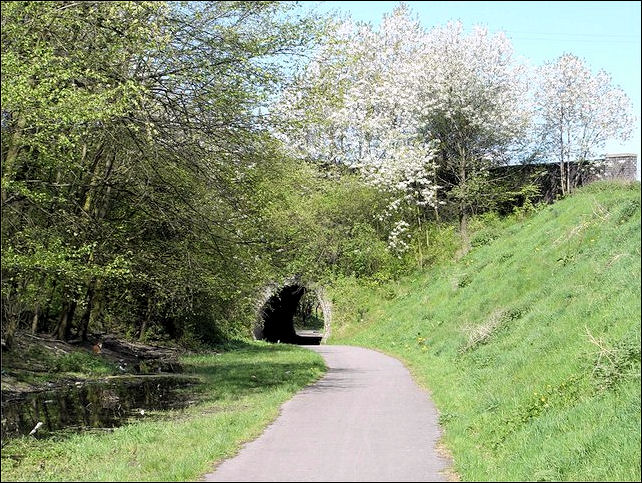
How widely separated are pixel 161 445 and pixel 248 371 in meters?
10.9

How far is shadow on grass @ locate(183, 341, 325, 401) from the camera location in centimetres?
1647

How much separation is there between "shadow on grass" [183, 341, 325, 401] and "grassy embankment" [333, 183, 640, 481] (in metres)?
3.34

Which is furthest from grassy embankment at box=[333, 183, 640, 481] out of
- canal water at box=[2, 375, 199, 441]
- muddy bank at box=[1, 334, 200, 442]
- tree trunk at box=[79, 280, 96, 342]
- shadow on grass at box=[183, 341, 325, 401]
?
tree trunk at box=[79, 280, 96, 342]

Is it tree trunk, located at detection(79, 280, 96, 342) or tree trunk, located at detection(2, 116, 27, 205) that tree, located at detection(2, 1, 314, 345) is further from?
tree trunk, located at detection(79, 280, 96, 342)

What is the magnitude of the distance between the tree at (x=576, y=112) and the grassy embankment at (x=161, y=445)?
26789 millimetres

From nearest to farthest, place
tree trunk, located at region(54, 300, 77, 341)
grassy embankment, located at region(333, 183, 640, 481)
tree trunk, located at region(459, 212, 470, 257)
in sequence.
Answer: grassy embankment, located at region(333, 183, 640, 481) < tree trunk, located at region(54, 300, 77, 341) < tree trunk, located at region(459, 212, 470, 257)

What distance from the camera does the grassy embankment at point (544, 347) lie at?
7629 millimetres

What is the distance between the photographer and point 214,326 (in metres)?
32.1

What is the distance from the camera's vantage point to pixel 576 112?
37.6 m

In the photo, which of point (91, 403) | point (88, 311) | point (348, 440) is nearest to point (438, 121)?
point (88, 311)

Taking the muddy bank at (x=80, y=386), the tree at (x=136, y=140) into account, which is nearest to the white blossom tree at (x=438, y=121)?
the muddy bank at (x=80, y=386)

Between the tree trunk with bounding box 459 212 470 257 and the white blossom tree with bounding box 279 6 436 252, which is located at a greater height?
the white blossom tree with bounding box 279 6 436 252

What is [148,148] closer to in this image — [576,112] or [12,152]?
[12,152]

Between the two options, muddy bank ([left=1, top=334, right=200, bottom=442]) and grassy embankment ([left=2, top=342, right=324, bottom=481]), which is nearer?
grassy embankment ([left=2, top=342, right=324, bottom=481])
